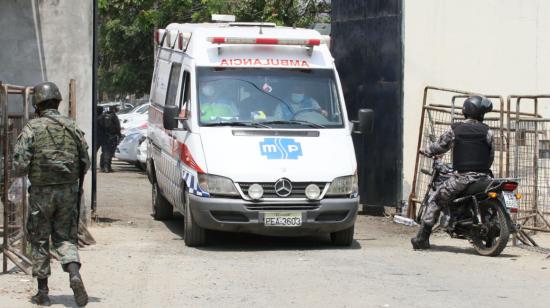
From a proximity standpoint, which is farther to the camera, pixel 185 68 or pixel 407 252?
pixel 185 68

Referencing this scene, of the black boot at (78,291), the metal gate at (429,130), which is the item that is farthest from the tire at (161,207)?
the black boot at (78,291)

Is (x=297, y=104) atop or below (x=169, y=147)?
atop

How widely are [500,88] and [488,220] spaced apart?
5.02 meters

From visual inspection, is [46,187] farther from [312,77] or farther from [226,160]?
[312,77]

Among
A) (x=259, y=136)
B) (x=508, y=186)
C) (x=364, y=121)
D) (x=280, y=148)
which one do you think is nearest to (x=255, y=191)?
(x=280, y=148)

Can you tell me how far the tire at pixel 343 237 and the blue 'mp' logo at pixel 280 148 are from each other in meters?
1.12

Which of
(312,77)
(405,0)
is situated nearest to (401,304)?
(312,77)

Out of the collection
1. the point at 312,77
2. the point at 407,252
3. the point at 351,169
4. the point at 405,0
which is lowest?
the point at 407,252

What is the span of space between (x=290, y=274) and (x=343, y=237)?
7.56 ft

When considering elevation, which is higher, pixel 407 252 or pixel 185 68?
pixel 185 68

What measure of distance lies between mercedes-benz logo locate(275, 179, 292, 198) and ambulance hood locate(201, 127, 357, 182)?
0.20ft

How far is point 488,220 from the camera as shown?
11836 mm

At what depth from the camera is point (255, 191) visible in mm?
11953

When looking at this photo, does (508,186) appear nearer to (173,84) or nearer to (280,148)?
(280,148)
